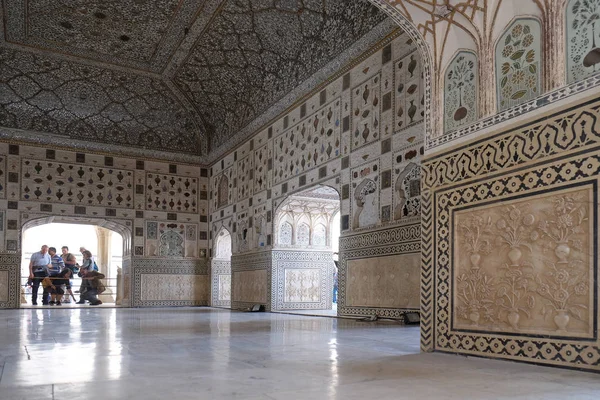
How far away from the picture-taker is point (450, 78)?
14.1ft

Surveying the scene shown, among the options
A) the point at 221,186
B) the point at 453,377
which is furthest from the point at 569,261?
the point at 221,186

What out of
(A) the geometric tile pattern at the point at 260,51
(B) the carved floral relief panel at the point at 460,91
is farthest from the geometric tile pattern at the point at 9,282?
(B) the carved floral relief panel at the point at 460,91

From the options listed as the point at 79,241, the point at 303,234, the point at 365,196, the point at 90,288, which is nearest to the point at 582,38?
the point at 365,196

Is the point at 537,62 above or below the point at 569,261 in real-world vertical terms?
above

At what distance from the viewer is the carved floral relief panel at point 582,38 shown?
3215mm

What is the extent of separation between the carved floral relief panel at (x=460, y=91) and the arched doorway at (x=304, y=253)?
6.26m

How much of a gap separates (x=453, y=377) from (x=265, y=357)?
1.21 meters

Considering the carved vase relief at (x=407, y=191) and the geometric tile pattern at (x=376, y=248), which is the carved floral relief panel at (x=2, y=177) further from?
the carved vase relief at (x=407, y=191)

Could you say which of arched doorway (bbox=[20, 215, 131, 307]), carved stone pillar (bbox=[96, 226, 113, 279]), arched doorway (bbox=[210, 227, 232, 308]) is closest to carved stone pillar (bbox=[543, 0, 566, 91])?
arched doorway (bbox=[210, 227, 232, 308])

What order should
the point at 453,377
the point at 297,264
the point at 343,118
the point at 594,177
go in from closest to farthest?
the point at 453,377 → the point at 594,177 → the point at 343,118 → the point at 297,264

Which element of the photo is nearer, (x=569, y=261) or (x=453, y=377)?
(x=453, y=377)

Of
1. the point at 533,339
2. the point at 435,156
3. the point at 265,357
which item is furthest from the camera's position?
the point at 435,156

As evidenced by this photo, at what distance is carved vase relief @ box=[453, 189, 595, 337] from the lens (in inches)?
123

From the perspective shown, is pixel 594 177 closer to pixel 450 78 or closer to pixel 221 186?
pixel 450 78
